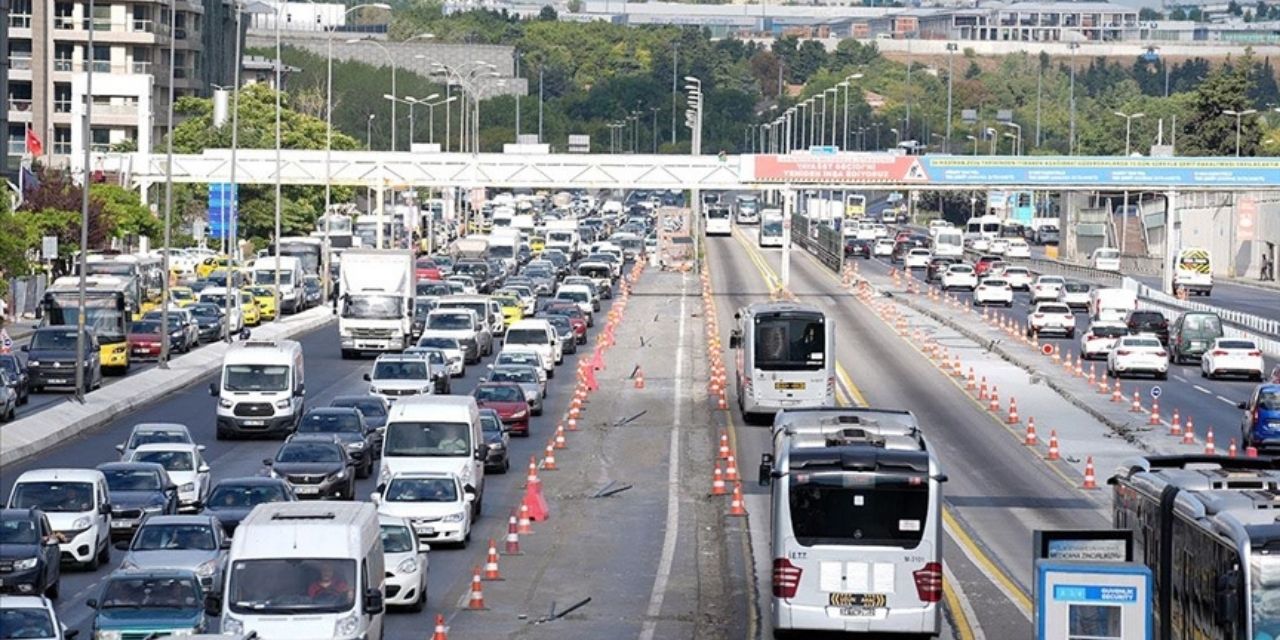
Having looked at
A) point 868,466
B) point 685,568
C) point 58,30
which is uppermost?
point 58,30

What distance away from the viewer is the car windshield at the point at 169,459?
4188cm

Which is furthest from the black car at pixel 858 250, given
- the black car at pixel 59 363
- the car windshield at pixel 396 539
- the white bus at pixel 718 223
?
the car windshield at pixel 396 539

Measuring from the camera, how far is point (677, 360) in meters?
73.5

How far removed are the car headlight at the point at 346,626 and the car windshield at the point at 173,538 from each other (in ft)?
22.9

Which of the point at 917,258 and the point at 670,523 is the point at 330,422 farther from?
the point at 917,258

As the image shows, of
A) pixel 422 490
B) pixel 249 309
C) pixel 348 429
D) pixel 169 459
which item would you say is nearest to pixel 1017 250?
pixel 249 309

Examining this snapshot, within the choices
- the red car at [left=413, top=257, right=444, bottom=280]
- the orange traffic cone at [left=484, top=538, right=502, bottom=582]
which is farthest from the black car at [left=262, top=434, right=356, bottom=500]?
the red car at [left=413, top=257, right=444, bottom=280]

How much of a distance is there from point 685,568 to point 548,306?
46.8 m

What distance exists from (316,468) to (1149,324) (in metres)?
46.5

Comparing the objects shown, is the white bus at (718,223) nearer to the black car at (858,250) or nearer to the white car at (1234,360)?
the black car at (858,250)

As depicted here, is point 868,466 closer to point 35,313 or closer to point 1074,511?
point 1074,511

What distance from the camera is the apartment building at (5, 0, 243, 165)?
477 feet

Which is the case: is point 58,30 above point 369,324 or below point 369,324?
above

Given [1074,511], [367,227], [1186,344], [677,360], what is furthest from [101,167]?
[1074,511]
